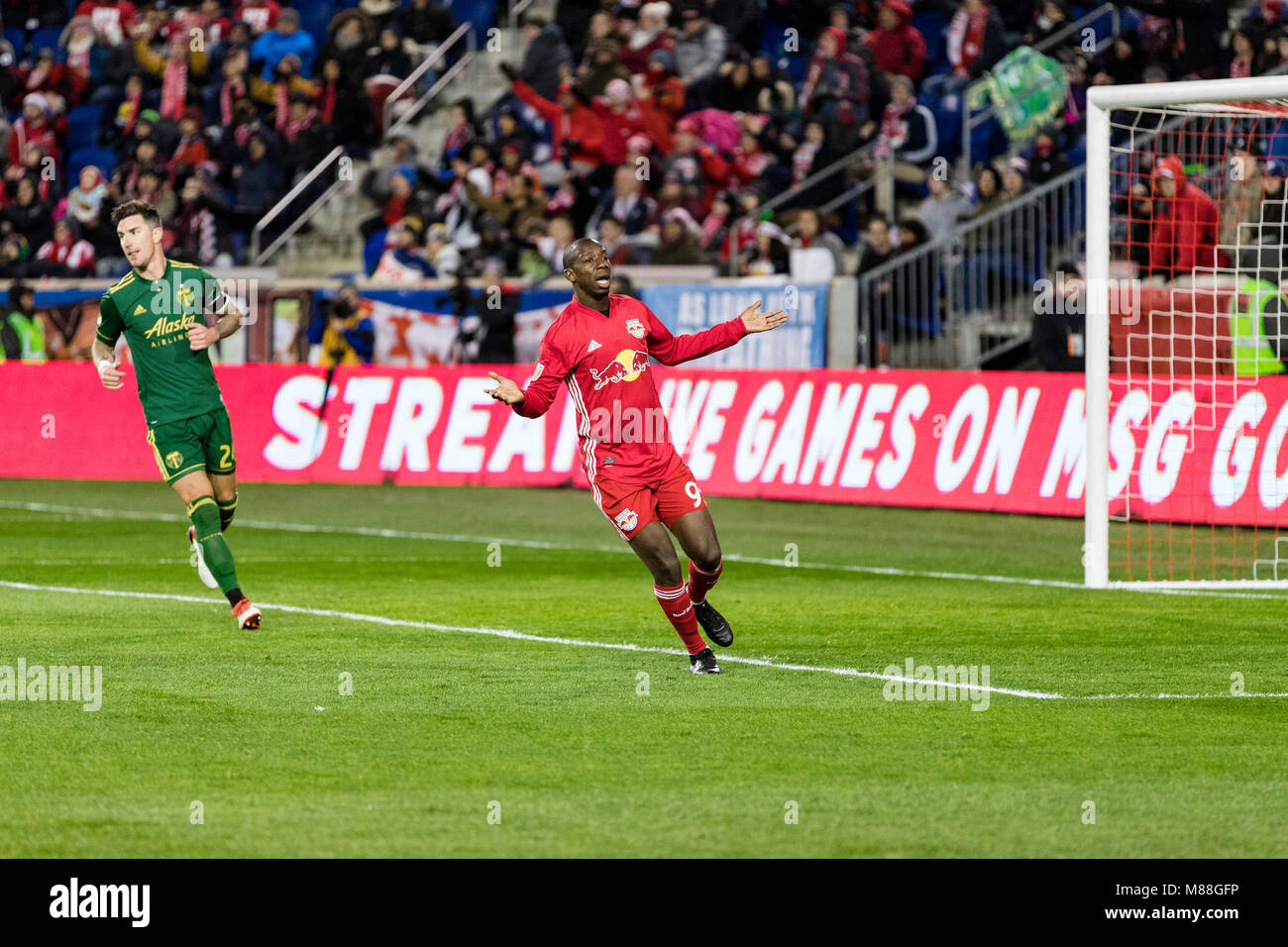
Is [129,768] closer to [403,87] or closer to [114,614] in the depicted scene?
[114,614]

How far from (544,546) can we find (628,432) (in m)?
6.64

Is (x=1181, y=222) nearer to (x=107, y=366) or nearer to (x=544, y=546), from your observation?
(x=544, y=546)

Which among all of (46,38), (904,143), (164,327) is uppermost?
(46,38)

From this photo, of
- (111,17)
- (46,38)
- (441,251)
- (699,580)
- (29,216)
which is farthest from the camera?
(46,38)

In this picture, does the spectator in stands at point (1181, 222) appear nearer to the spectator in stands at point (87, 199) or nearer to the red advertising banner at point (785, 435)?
the red advertising banner at point (785, 435)

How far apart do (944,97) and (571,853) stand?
719 inches

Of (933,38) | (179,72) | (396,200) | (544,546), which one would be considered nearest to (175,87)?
(179,72)

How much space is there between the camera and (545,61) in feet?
86.7

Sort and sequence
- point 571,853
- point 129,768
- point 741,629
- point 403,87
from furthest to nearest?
point 403,87
point 741,629
point 129,768
point 571,853

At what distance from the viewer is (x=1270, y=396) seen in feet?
50.4

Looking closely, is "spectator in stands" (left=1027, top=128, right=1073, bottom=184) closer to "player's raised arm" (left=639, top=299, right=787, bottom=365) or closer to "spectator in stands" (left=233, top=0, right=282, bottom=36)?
"player's raised arm" (left=639, top=299, right=787, bottom=365)

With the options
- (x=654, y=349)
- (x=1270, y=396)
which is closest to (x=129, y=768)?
(x=654, y=349)

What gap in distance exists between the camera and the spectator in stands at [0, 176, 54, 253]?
27.4 metres

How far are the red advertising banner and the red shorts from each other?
6.78 meters
